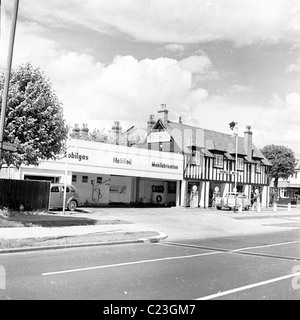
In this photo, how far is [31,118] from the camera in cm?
1605

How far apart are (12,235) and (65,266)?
5012mm

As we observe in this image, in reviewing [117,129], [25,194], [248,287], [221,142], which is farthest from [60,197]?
[117,129]

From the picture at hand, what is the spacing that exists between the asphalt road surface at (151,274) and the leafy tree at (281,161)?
48451 millimetres

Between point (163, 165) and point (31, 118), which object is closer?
point (31, 118)

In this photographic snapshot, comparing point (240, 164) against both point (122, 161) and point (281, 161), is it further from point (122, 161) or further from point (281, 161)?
point (122, 161)

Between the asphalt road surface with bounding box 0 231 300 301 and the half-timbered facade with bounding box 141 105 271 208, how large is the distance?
27.6 metres

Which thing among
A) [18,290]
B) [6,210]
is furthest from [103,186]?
[18,290]

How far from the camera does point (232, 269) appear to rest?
9133 mm

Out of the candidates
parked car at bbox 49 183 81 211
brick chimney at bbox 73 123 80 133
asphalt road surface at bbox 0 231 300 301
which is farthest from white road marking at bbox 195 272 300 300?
brick chimney at bbox 73 123 80 133

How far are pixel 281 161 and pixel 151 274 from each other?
178 feet

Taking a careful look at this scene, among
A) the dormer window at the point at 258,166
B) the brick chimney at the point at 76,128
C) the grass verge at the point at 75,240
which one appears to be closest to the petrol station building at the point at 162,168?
the dormer window at the point at 258,166

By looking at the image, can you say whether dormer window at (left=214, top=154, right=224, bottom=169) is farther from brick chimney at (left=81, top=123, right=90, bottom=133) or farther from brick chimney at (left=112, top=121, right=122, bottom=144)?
brick chimney at (left=81, top=123, right=90, bottom=133)

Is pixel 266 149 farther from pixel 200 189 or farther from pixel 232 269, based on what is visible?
pixel 232 269

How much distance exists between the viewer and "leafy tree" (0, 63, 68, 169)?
621 inches
